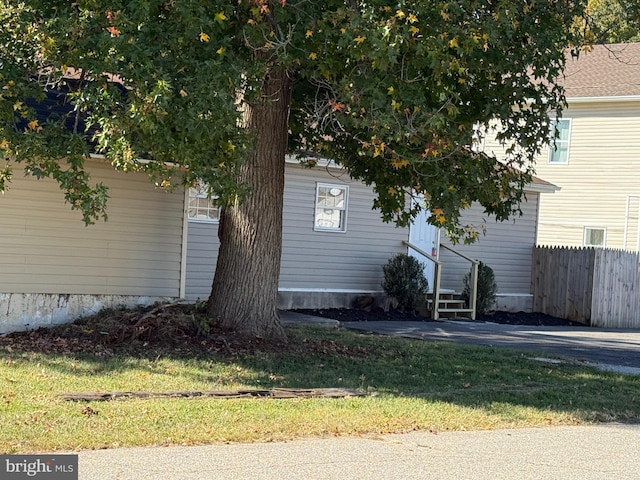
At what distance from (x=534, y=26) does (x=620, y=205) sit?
1670cm

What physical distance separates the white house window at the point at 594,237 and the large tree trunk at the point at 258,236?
55.7ft

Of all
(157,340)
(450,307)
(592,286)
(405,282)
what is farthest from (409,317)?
(157,340)

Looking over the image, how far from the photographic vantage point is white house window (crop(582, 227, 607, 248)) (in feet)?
95.1

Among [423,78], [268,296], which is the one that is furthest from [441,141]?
[268,296]

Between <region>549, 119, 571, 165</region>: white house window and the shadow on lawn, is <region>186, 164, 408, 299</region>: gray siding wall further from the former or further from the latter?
<region>549, 119, 571, 165</region>: white house window

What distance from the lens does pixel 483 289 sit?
23500 millimetres

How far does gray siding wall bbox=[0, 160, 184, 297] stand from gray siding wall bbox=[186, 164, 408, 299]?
8.59 feet

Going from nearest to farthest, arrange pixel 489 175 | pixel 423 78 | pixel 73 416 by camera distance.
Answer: pixel 73 416
pixel 423 78
pixel 489 175

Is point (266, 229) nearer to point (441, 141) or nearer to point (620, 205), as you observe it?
point (441, 141)

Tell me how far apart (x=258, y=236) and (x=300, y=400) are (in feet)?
13.7

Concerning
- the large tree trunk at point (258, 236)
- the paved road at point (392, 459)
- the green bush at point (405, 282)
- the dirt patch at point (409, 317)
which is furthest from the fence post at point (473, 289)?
the paved road at point (392, 459)

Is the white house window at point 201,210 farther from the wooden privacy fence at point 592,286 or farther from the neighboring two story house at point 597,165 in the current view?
the neighboring two story house at point 597,165

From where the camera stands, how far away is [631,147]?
2809 centimetres

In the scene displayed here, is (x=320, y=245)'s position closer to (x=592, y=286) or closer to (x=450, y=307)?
(x=450, y=307)
